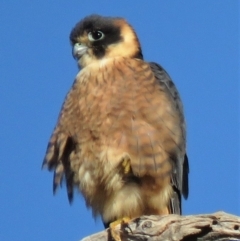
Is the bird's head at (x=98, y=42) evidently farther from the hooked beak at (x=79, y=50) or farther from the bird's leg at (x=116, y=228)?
the bird's leg at (x=116, y=228)

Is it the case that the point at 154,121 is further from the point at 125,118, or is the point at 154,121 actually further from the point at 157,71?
the point at 157,71

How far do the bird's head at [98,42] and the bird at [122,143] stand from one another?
14 centimetres

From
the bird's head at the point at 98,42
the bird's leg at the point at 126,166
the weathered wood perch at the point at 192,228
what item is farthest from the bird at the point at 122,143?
the weathered wood perch at the point at 192,228

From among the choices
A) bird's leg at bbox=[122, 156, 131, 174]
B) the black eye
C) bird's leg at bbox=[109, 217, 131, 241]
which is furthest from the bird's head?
bird's leg at bbox=[109, 217, 131, 241]

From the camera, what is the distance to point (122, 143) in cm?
445

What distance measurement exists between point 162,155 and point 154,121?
21 cm

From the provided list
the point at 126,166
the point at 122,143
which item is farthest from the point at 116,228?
the point at 122,143

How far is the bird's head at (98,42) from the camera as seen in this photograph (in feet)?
16.5

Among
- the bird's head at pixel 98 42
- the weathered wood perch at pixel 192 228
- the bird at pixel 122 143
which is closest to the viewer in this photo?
the weathered wood perch at pixel 192 228

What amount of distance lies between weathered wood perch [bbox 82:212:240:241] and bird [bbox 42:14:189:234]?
1.77 ft

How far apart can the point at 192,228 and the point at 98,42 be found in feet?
5.80

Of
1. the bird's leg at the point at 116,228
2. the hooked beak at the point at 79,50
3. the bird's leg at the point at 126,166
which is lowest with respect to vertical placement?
the bird's leg at the point at 116,228

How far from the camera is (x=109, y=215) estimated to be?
4633mm

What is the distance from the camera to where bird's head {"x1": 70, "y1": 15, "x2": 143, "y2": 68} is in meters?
5.04
